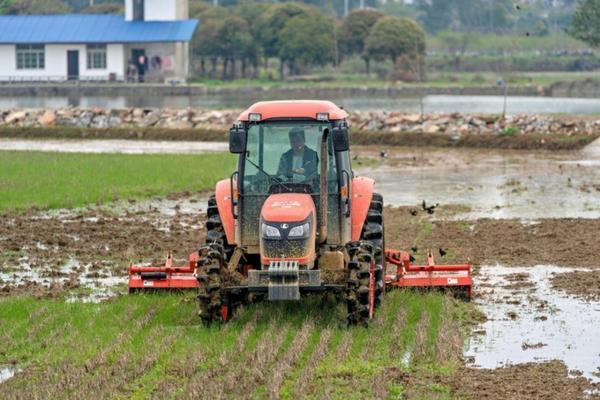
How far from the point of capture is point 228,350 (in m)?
12.3

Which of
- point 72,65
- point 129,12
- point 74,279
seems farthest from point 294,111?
point 129,12

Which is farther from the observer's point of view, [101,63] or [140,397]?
[101,63]

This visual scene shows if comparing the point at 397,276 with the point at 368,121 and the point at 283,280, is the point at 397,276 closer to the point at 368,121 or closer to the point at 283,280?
the point at 283,280

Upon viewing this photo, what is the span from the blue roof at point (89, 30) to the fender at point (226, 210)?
82.9m

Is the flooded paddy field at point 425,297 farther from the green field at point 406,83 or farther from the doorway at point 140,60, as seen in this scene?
the doorway at point 140,60

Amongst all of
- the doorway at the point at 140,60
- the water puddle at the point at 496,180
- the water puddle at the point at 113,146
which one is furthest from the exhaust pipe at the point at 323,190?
the doorway at the point at 140,60

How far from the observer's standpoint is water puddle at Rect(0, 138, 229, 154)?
139 ft

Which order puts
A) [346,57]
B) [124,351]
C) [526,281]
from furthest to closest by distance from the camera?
[346,57] < [526,281] < [124,351]

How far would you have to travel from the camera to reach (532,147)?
43312 millimetres

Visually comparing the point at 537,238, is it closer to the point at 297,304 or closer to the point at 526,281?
the point at 526,281

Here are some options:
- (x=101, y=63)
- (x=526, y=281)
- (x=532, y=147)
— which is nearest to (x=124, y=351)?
(x=526, y=281)

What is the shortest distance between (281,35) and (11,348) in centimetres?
9534

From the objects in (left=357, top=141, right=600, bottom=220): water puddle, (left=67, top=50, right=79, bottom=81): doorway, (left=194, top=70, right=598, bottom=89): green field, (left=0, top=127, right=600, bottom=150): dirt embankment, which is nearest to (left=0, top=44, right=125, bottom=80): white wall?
(left=67, top=50, right=79, bottom=81): doorway

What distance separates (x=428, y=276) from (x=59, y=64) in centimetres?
8756
